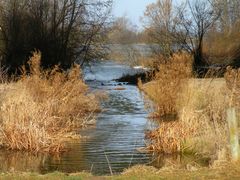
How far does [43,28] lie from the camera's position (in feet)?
117

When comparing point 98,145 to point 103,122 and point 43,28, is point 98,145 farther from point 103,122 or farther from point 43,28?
point 43,28

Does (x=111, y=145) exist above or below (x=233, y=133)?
below

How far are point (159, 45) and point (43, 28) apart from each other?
13.3 metres

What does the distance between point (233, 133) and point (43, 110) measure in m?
6.76

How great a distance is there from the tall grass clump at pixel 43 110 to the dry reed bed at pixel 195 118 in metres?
2.71

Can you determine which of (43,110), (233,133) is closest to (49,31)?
(43,110)

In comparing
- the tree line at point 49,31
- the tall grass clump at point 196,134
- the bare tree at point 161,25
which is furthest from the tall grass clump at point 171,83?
the bare tree at point 161,25

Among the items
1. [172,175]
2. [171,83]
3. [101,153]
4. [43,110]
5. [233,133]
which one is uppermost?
[171,83]

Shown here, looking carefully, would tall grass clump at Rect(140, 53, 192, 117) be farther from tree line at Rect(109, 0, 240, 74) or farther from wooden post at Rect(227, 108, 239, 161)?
tree line at Rect(109, 0, 240, 74)

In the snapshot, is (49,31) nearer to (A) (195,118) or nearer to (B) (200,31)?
(B) (200,31)

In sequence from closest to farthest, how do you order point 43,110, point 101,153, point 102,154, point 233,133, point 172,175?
1. point 172,175
2. point 233,133
3. point 102,154
4. point 101,153
5. point 43,110

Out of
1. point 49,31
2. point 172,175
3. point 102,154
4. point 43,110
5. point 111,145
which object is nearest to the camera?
point 172,175

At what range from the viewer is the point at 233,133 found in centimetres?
902

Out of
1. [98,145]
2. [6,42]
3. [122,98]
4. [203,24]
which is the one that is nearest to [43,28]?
[6,42]
